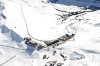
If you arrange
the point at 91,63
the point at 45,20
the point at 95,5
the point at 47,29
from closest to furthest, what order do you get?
the point at 91,63
the point at 47,29
the point at 45,20
the point at 95,5

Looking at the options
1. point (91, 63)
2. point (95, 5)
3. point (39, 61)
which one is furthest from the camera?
point (95, 5)

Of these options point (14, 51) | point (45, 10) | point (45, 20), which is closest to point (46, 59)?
point (14, 51)

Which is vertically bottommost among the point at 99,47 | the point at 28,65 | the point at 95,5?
the point at 28,65

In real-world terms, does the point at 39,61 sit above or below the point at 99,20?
below

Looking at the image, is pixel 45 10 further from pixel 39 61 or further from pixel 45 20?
pixel 39 61

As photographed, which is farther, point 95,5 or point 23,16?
point 95,5

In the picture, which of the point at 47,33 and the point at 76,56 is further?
the point at 47,33

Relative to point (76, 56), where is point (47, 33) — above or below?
above
